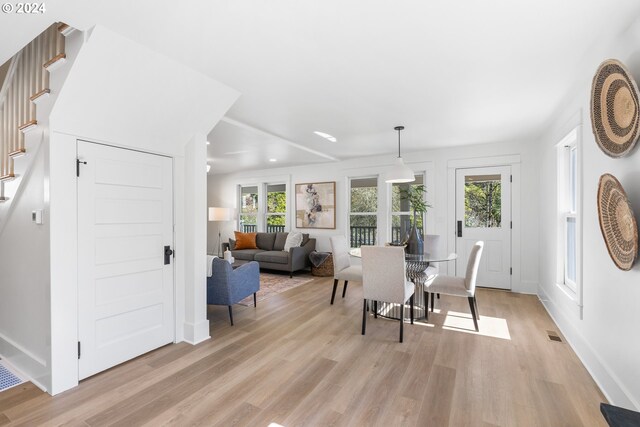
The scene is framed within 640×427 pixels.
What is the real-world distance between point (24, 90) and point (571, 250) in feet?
17.6

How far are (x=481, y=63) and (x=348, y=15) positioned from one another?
47.4 inches

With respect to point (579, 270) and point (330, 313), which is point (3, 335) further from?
point (579, 270)

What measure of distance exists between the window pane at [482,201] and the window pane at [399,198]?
0.84m

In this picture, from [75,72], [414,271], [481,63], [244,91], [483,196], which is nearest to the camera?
[75,72]

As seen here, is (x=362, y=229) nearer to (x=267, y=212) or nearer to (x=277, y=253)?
(x=277, y=253)

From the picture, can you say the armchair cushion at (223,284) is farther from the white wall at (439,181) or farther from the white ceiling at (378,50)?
the white wall at (439,181)

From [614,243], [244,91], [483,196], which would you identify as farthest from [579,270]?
[244,91]

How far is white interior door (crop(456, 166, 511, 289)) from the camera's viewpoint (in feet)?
15.5

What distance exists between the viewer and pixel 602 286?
209cm

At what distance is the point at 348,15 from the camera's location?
1.67 meters

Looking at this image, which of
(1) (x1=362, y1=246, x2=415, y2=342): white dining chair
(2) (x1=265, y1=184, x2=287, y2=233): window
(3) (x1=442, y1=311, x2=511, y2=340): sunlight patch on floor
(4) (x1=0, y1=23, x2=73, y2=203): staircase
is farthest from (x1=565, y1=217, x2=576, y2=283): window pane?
(2) (x1=265, y1=184, x2=287, y2=233): window

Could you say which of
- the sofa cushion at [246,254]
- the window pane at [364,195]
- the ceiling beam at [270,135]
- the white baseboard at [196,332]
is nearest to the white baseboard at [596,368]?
the white baseboard at [196,332]

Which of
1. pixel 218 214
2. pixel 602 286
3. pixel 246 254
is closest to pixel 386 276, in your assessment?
pixel 602 286

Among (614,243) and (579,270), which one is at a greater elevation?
(614,243)
